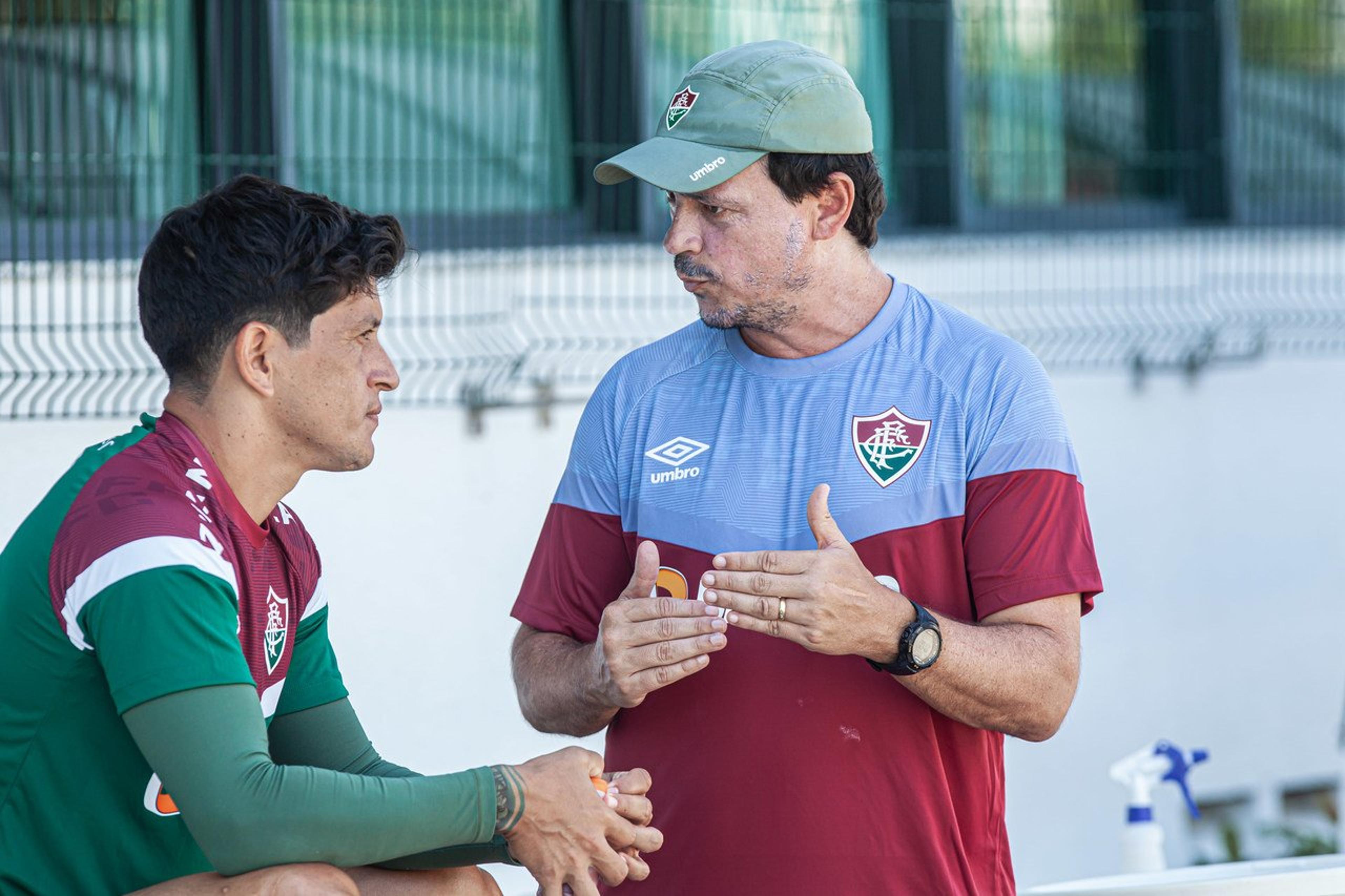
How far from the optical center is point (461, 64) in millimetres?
4633

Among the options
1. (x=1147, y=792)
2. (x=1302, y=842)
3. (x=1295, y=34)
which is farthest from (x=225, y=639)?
(x=1295, y=34)

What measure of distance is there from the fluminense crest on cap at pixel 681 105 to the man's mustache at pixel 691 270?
0.70ft

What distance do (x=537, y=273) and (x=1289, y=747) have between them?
3100 mm

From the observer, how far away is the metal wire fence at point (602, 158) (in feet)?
13.5

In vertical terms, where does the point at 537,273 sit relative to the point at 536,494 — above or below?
above

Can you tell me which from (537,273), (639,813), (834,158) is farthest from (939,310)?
(537,273)

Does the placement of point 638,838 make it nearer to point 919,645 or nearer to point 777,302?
point 919,645

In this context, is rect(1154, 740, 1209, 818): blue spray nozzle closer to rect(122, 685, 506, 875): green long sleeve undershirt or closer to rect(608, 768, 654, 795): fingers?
rect(608, 768, 654, 795): fingers

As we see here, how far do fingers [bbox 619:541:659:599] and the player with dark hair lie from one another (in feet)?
0.83

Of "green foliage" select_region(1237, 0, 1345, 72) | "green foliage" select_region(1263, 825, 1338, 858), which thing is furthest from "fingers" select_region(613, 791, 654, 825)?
"green foliage" select_region(1237, 0, 1345, 72)

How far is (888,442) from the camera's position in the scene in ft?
7.84

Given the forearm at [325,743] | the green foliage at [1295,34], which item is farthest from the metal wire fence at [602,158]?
the forearm at [325,743]

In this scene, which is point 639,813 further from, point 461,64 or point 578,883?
point 461,64

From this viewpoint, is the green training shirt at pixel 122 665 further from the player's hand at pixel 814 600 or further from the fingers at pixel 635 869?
the player's hand at pixel 814 600
